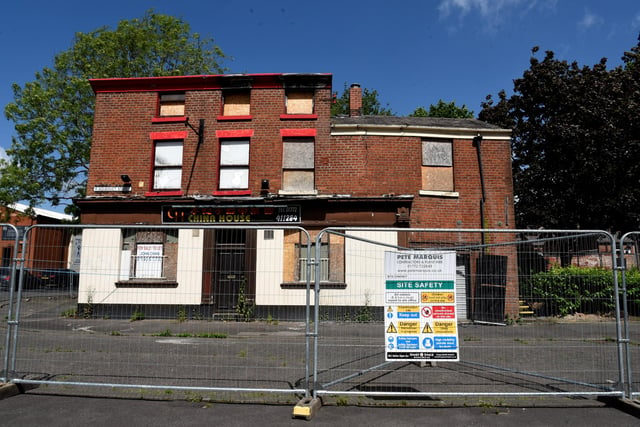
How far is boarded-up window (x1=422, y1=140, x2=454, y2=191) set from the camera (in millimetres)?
15891

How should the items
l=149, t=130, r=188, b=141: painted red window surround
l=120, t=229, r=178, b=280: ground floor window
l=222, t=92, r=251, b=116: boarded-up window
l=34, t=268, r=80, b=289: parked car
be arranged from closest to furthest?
1. l=34, t=268, r=80, b=289: parked car
2. l=120, t=229, r=178, b=280: ground floor window
3. l=149, t=130, r=188, b=141: painted red window surround
4. l=222, t=92, r=251, b=116: boarded-up window

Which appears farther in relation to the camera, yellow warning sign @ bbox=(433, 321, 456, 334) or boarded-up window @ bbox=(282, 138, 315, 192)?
boarded-up window @ bbox=(282, 138, 315, 192)

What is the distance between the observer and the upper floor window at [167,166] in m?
16.0

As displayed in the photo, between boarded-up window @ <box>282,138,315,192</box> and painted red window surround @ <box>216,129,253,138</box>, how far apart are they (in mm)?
1375

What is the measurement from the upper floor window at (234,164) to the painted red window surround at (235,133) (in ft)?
0.62

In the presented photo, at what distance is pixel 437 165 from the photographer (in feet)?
52.5

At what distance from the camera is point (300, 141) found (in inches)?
631

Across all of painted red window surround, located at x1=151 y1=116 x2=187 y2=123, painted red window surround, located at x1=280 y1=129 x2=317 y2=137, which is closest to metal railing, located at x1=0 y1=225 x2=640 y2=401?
painted red window surround, located at x1=280 y1=129 x2=317 y2=137

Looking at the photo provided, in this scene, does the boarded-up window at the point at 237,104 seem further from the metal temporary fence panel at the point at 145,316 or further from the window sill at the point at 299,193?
the metal temporary fence panel at the point at 145,316

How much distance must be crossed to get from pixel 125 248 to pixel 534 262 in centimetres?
633

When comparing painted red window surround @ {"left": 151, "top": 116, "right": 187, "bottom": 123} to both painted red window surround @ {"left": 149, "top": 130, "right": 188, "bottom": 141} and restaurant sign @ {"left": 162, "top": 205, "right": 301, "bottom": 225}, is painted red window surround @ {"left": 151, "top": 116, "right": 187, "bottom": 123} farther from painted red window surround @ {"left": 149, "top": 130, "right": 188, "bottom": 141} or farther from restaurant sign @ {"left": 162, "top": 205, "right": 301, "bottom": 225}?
restaurant sign @ {"left": 162, "top": 205, "right": 301, "bottom": 225}

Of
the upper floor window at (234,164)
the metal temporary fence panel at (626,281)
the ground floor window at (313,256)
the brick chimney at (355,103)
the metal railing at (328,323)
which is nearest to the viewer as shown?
the metal temporary fence panel at (626,281)

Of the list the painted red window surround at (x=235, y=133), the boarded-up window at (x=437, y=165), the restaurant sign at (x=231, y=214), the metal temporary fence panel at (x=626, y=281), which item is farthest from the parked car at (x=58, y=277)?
the boarded-up window at (x=437, y=165)

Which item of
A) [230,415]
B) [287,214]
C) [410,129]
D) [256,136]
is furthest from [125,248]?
[410,129]
